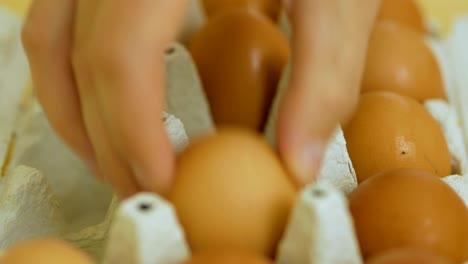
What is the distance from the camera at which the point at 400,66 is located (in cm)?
79

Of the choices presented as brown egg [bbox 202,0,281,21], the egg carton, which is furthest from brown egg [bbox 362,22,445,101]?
brown egg [bbox 202,0,281,21]

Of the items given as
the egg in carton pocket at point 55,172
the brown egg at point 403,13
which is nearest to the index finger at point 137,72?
the egg in carton pocket at point 55,172

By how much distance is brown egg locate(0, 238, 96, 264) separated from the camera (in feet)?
1.36

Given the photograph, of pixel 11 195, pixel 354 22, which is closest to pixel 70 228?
pixel 11 195

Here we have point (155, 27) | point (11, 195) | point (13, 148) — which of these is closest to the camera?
point (155, 27)

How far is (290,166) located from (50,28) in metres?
0.20

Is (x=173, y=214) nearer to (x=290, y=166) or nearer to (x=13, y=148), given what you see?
(x=290, y=166)

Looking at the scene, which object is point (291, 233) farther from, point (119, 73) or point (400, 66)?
point (400, 66)

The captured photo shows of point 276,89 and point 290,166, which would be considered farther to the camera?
point 276,89

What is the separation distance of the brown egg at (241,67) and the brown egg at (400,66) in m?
0.10

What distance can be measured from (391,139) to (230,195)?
25cm

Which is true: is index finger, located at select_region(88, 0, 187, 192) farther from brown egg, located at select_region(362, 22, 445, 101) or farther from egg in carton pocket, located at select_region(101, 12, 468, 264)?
brown egg, located at select_region(362, 22, 445, 101)

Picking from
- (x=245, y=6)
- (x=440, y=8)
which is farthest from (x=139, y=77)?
(x=440, y=8)

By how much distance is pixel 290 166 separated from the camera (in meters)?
0.50
